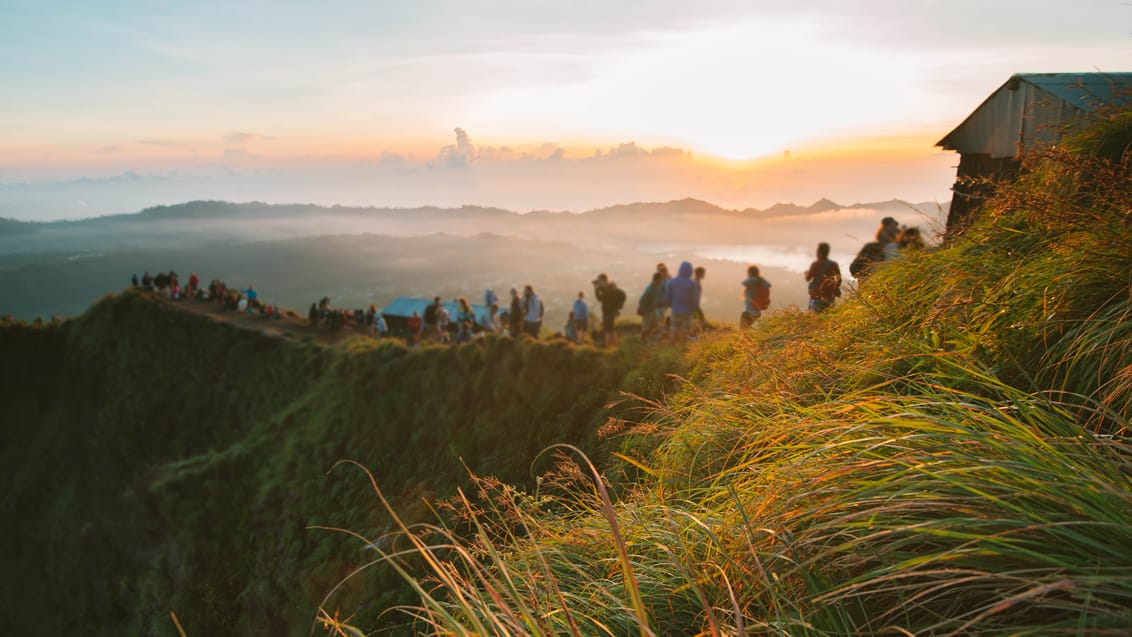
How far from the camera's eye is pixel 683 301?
11.7 metres

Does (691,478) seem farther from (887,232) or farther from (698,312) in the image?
(698,312)

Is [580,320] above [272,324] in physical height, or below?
above

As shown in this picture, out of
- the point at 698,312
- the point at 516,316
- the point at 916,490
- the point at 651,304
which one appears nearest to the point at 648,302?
the point at 651,304

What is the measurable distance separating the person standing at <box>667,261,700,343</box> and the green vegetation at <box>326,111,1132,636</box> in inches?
266

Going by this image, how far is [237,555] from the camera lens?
16188mm

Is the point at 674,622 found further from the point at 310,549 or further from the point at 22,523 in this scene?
the point at 22,523

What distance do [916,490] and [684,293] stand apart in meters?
9.91

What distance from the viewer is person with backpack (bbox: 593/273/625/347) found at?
14.3 metres

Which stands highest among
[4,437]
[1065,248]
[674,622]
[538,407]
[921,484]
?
[1065,248]

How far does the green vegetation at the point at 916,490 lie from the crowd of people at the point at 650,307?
196cm

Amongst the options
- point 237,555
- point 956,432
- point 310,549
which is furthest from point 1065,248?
point 237,555

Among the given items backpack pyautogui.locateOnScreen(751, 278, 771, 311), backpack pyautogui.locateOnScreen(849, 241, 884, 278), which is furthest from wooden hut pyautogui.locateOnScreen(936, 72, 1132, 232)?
backpack pyautogui.locateOnScreen(751, 278, 771, 311)

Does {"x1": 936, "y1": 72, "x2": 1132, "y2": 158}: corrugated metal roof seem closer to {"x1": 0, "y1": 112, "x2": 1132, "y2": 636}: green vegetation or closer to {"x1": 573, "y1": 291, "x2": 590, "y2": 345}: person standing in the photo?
{"x1": 0, "y1": 112, "x2": 1132, "y2": 636}: green vegetation

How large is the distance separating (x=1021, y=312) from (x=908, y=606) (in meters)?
2.62
